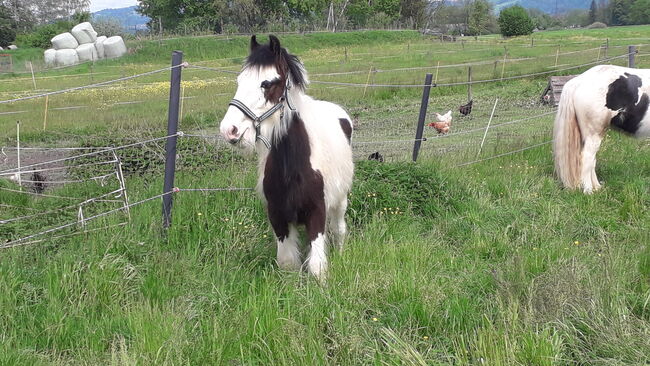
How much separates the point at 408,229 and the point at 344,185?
0.79 meters

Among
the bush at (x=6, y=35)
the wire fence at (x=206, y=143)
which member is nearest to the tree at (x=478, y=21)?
the bush at (x=6, y=35)

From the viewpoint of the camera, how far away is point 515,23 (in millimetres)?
61375

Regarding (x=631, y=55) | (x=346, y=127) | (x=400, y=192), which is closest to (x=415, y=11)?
(x=631, y=55)

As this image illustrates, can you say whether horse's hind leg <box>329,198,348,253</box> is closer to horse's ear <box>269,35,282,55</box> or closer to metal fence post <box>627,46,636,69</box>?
horse's ear <box>269,35,282,55</box>

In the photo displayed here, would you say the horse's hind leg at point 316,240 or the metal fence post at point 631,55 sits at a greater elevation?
the metal fence post at point 631,55

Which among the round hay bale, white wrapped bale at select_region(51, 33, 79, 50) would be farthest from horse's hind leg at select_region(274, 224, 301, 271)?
white wrapped bale at select_region(51, 33, 79, 50)

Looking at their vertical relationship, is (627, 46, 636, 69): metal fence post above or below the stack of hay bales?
below

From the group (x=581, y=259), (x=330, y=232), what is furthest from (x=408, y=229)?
(x=581, y=259)

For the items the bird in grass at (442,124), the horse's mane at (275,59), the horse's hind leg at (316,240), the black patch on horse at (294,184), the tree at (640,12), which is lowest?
the bird in grass at (442,124)

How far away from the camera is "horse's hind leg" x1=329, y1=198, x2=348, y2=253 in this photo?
447 centimetres

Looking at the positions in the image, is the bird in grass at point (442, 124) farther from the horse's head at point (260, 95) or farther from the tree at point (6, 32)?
the tree at point (6, 32)

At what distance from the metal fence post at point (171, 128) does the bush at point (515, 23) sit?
64700 mm

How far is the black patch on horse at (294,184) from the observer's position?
3695 mm

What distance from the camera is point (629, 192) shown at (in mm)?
5613
